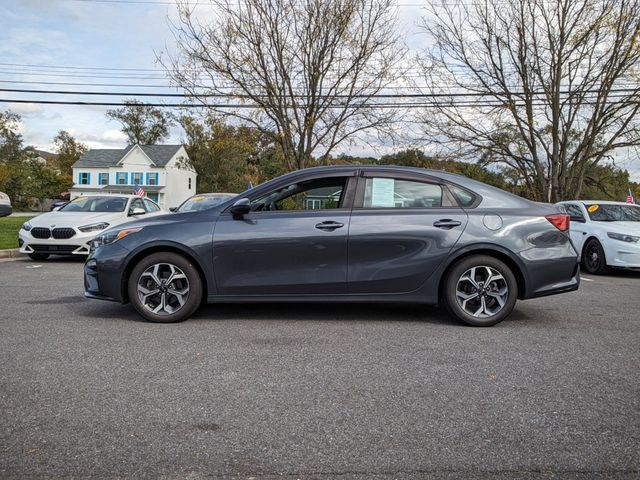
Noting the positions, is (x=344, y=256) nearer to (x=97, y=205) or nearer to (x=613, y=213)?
(x=613, y=213)

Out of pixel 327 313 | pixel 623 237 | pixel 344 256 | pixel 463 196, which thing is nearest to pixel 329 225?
pixel 344 256

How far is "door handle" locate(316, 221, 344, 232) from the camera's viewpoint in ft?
17.9

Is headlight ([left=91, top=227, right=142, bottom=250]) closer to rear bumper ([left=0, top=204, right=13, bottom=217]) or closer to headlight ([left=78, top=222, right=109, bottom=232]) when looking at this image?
rear bumper ([left=0, top=204, right=13, bottom=217])

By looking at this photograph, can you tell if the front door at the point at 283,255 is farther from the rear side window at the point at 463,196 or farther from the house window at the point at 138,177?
the house window at the point at 138,177

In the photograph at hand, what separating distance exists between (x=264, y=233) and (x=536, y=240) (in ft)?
8.95

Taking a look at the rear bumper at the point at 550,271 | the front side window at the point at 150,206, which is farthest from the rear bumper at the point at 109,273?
the front side window at the point at 150,206

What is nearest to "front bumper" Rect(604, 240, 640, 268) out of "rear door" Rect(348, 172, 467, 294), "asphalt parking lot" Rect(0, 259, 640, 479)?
"asphalt parking lot" Rect(0, 259, 640, 479)

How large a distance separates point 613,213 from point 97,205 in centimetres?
1172

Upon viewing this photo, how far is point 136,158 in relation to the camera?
66.1 meters

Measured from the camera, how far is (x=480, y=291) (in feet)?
18.0

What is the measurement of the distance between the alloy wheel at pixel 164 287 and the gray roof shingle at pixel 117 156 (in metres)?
62.3

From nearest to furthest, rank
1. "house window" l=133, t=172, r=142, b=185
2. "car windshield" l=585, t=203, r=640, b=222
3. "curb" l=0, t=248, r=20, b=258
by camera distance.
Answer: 1. "car windshield" l=585, t=203, r=640, b=222
2. "curb" l=0, t=248, r=20, b=258
3. "house window" l=133, t=172, r=142, b=185

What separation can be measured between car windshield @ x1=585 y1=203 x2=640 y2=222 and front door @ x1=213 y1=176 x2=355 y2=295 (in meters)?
8.50

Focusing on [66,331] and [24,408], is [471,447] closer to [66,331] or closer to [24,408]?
[24,408]
